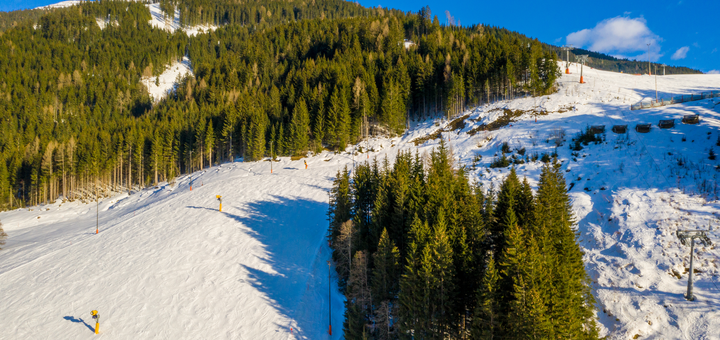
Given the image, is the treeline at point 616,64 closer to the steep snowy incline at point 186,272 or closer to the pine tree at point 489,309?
the steep snowy incline at point 186,272

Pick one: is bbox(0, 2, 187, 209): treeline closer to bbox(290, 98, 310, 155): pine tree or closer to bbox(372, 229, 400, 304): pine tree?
bbox(290, 98, 310, 155): pine tree

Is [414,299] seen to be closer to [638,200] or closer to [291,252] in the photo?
[291,252]

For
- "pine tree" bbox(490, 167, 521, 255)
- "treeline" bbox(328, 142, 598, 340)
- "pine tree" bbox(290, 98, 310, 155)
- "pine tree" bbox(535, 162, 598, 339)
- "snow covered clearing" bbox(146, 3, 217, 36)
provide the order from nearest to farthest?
"pine tree" bbox(535, 162, 598, 339) < "treeline" bbox(328, 142, 598, 340) < "pine tree" bbox(490, 167, 521, 255) < "pine tree" bbox(290, 98, 310, 155) < "snow covered clearing" bbox(146, 3, 217, 36)

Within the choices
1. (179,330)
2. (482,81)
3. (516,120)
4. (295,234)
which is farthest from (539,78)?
(179,330)

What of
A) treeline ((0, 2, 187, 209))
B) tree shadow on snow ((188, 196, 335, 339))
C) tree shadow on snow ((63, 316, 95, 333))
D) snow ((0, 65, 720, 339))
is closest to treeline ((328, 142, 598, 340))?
tree shadow on snow ((188, 196, 335, 339))

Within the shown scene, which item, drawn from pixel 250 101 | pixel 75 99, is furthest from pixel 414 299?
pixel 75 99

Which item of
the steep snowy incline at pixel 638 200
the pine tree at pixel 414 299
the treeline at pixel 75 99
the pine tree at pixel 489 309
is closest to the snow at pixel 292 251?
the steep snowy incline at pixel 638 200
